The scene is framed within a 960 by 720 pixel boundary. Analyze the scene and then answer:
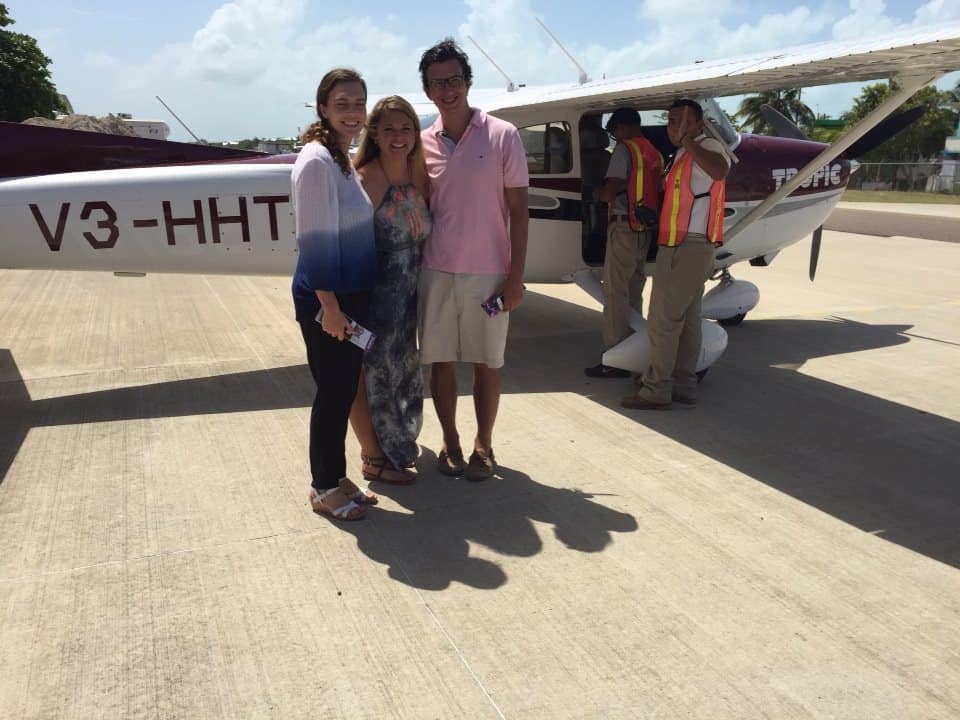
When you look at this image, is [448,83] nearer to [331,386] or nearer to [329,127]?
[329,127]

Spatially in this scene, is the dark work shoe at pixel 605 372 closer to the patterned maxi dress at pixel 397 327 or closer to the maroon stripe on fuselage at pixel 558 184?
the maroon stripe on fuselage at pixel 558 184

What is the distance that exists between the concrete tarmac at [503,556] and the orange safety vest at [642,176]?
4.10ft

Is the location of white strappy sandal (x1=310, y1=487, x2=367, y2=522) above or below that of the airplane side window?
below

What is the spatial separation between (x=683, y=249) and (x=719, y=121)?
6.77ft

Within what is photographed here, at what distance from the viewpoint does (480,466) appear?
12.1 ft

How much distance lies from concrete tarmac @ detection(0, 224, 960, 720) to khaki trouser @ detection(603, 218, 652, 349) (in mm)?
474

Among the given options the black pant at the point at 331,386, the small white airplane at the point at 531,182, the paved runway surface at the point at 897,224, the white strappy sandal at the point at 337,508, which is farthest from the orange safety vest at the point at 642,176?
the paved runway surface at the point at 897,224

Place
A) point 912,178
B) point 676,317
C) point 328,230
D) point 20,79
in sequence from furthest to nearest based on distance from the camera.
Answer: point 20,79
point 912,178
point 676,317
point 328,230

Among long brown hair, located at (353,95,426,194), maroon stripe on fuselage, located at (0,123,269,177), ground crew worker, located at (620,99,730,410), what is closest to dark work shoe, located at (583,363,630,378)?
ground crew worker, located at (620,99,730,410)

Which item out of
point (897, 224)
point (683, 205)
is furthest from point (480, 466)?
point (897, 224)

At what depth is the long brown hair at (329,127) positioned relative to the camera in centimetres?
292

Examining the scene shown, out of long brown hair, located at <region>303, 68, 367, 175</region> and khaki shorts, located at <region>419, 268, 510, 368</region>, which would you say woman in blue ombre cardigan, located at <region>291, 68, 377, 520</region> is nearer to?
long brown hair, located at <region>303, 68, 367, 175</region>

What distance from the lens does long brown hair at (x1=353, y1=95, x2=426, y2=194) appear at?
304 cm

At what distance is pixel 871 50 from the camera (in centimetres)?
367
